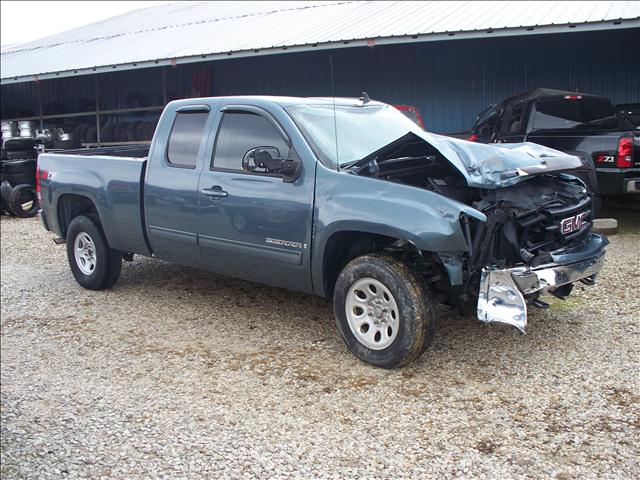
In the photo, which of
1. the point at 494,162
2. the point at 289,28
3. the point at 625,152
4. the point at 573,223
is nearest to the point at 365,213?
the point at 494,162

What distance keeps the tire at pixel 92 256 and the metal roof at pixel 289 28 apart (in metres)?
6.41

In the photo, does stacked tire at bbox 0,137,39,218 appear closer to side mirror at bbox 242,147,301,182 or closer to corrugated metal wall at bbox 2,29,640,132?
corrugated metal wall at bbox 2,29,640,132

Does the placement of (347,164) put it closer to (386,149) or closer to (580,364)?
(386,149)

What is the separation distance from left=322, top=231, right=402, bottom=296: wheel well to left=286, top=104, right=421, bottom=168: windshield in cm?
54

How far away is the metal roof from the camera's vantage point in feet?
34.4

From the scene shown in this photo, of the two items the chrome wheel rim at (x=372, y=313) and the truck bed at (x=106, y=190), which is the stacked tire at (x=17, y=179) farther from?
the chrome wheel rim at (x=372, y=313)

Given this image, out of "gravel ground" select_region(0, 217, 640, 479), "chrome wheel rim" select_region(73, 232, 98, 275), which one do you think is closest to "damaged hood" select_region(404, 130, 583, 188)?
"gravel ground" select_region(0, 217, 640, 479)

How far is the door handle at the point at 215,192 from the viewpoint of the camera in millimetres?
5266

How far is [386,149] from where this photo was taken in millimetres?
4762

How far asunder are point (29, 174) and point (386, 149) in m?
11.1

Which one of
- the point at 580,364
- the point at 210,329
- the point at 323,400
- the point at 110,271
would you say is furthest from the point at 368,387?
the point at 110,271

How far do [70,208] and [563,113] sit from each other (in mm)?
6935

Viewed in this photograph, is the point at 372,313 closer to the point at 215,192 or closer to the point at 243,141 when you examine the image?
the point at 215,192

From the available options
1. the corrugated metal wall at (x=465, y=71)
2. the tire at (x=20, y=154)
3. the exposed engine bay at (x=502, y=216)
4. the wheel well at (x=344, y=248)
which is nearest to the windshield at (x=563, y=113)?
the corrugated metal wall at (x=465, y=71)
